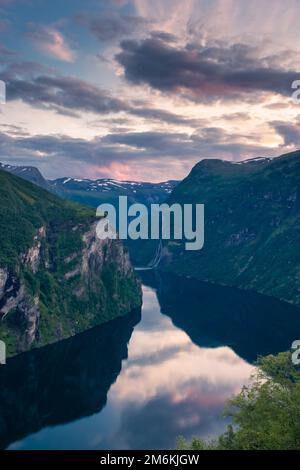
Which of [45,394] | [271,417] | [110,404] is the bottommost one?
[110,404]

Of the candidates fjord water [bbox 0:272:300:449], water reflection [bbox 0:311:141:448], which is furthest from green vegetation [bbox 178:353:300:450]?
water reflection [bbox 0:311:141:448]

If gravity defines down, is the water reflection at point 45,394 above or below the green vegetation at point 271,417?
below

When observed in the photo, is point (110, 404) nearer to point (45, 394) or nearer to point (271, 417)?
point (45, 394)

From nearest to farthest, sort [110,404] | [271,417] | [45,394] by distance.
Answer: [271,417], [110,404], [45,394]

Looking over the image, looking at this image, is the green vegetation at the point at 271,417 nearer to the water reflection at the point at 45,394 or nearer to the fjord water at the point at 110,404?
the fjord water at the point at 110,404

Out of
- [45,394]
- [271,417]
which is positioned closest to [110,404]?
[45,394]

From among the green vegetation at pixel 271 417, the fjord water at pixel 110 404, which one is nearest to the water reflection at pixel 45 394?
the fjord water at pixel 110 404

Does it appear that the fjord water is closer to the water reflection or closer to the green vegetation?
the water reflection
